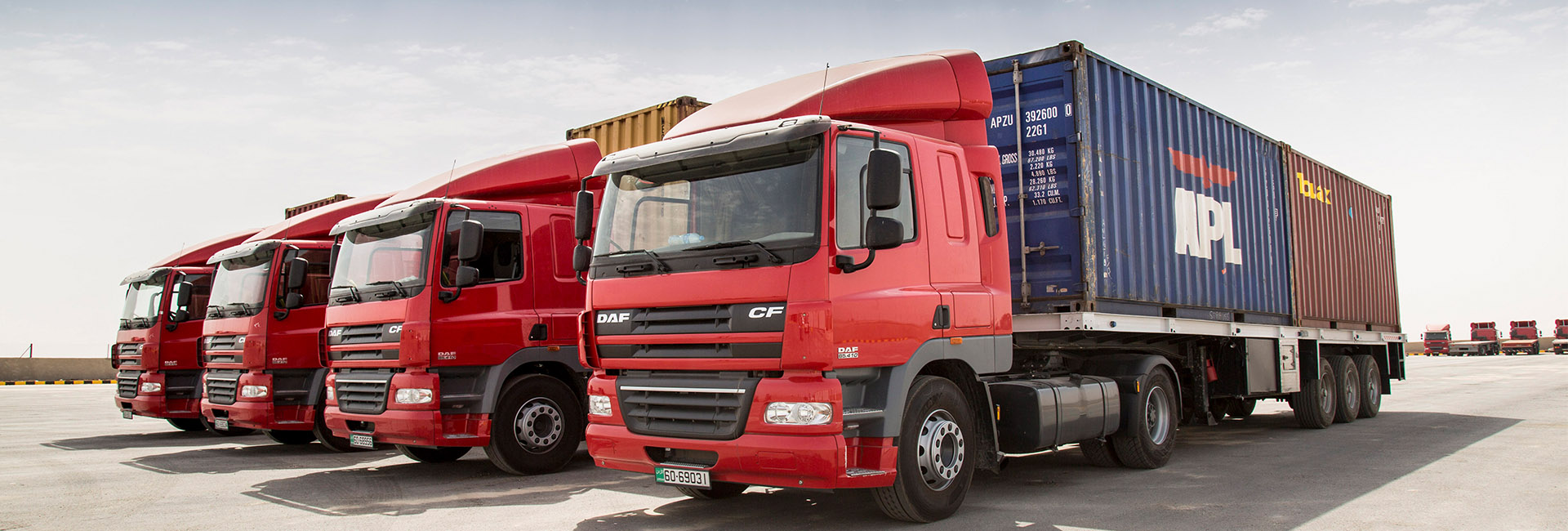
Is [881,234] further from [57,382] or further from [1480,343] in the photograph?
[1480,343]

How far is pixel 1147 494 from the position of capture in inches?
282

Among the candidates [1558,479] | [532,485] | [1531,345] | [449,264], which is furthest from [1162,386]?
[1531,345]

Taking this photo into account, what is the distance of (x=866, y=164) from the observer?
18.1ft

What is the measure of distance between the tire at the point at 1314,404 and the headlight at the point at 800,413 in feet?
29.8

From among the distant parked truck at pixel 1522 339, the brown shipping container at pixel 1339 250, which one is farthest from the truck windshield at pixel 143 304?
the distant parked truck at pixel 1522 339

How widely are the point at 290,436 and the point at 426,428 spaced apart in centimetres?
481

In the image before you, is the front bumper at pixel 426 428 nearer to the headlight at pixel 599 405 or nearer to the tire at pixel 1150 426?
the headlight at pixel 599 405

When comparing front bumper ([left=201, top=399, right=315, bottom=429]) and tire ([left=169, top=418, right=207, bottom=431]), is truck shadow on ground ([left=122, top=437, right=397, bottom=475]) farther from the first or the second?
tire ([left=169, top=418, right=207, bottom=431])

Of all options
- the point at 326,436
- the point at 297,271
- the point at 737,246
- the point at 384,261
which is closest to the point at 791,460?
the point at 737,246

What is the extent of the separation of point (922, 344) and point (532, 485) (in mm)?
3807

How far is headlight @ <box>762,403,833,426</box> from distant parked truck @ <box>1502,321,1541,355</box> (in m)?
59.5

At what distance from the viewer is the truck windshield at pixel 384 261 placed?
8391 mm

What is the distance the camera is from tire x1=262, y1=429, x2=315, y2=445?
11492 mm

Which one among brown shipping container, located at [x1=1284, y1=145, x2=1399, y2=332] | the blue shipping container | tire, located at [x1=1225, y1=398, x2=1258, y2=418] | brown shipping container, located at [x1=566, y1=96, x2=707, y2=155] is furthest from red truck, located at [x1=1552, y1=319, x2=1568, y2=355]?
brown shipping container, located at [x1=566, y1=96, x2=707, y2=155]
